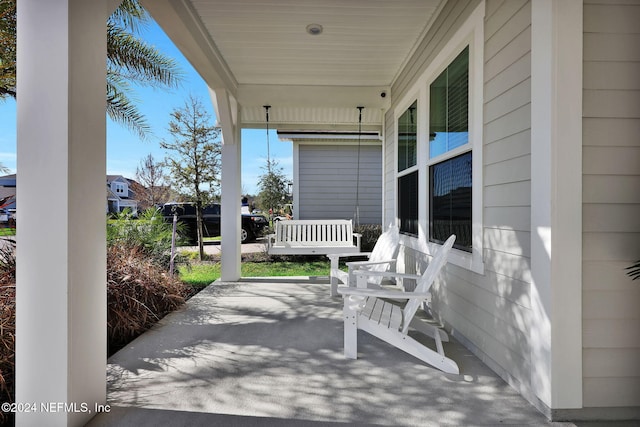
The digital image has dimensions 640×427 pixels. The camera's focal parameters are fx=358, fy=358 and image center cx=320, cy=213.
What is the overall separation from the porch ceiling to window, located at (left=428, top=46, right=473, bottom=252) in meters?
0.73

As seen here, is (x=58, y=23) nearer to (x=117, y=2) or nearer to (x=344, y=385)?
(x=117, y=2)

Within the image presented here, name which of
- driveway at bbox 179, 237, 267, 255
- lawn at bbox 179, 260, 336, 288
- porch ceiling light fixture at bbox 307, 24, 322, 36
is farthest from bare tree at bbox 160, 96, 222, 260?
porch ceiling light fixture at bbox 307, 24, 322, 36

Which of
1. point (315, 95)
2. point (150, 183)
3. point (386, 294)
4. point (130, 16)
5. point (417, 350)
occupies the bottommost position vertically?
point (417, 350)

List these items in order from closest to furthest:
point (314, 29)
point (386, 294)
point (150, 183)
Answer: point (386, 294) < point (314, 29) < point (150, 183)

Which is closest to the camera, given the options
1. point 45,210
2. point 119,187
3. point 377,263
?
point 45,210

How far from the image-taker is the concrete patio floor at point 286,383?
6.33ft

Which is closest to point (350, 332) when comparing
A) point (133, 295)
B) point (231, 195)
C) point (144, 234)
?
point (133, 295)

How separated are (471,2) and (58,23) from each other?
274cm

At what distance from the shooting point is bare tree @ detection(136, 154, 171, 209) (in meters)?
12.3

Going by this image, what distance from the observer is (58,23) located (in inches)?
67.1

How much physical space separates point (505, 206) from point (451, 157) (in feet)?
3.23

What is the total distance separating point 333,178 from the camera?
9453 mm

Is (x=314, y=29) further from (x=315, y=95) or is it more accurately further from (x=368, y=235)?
(x=368, y=235)

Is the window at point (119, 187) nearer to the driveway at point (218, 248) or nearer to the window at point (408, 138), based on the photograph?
the driveway at point (218, 248)
